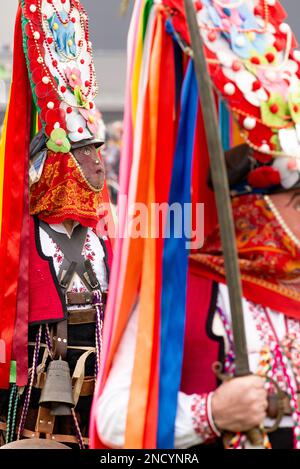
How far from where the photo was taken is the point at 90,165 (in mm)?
4496

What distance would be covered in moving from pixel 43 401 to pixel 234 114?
1970 millimetres

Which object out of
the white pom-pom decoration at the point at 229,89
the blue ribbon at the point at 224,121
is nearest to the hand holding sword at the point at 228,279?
the white pom-pom decoration at the point at 229,89

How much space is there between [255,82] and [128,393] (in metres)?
0.93

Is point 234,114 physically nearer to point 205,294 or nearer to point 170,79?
point 170,79

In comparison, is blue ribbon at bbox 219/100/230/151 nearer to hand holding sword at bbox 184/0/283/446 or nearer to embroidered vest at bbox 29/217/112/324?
hand holding sword at bbox 184/0/283/446

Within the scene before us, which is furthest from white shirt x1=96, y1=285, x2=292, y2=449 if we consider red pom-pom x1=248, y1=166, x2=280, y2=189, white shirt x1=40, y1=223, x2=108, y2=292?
white shirt x1=40, y1=223, x2=108, y2=292

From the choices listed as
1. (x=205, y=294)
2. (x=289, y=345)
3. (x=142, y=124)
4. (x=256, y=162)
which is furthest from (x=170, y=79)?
(x=289, y=345)

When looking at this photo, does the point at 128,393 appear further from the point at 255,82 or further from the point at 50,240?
the point at 50,240

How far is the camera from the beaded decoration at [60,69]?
A: 4.41 meters

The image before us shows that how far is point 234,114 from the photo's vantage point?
8.86 feet

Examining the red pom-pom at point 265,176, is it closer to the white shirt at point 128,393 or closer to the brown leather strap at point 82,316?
the white shirt at point 128,393

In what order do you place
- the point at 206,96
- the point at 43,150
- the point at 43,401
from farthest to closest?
the point at 43,150
the point at 43,401
the point at 206,96

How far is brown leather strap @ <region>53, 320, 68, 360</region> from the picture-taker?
4.30 meters

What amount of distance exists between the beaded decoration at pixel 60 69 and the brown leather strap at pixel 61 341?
81 centimetres
